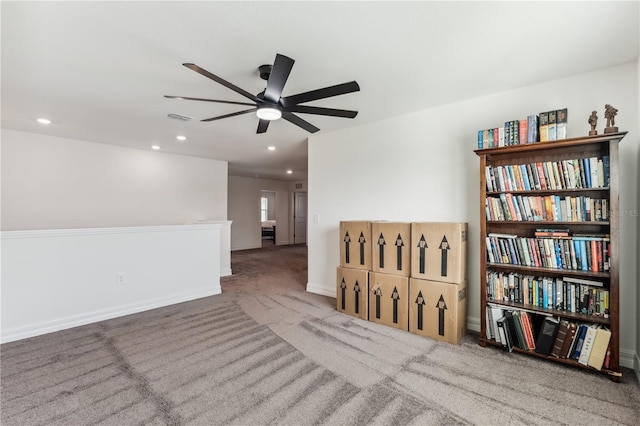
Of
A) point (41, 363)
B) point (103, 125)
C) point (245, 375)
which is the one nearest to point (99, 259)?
point (41, 363)

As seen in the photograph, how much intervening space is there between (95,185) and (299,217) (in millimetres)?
6781

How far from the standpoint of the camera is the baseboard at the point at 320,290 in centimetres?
398

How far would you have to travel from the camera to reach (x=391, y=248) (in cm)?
296

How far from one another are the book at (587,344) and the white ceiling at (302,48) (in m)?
2.02

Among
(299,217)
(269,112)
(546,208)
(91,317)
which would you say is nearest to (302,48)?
(269,112)

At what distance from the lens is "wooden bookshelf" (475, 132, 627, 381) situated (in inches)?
76.2

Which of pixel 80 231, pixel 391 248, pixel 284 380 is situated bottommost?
pixel 284 380

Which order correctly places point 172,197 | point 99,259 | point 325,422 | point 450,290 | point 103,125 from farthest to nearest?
point 172,197 < point 103,125 < point 99,259 < point 450,290 < point 325,422

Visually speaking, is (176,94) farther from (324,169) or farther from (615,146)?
(615,146)

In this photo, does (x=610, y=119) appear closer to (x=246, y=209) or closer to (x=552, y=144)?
(x=552, y=144)

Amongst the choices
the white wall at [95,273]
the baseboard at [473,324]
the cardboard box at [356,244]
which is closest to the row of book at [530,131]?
the cardboard box at [356,244]

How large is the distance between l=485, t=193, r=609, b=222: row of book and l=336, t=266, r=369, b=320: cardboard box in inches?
56.3

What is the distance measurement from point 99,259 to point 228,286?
1.85m

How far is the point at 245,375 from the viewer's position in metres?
2.02
